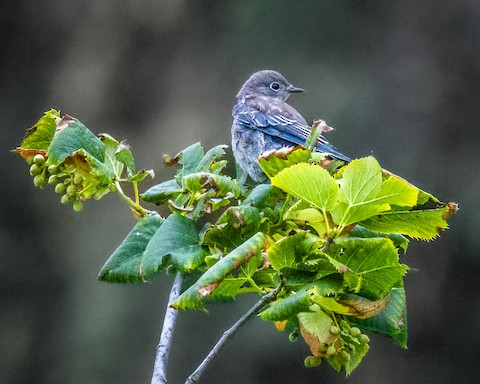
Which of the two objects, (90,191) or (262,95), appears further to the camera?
(262,95)

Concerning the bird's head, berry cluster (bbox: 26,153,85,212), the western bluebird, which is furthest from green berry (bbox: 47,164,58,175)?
the bird's head

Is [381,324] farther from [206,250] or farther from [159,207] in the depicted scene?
[159,207]

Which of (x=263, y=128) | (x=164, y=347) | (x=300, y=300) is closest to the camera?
(x=300, y=300)

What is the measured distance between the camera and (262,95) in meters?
5.18

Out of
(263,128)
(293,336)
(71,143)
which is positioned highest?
(71,143)

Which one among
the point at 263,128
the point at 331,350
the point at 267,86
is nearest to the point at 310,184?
the point at 331,350

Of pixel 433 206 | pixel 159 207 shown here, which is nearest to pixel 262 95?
pixel 159 207

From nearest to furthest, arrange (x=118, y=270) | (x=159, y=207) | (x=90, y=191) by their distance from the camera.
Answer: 1. (x=118, y=270)
2. (x=90, y=191)
3. (x=159, y=207)

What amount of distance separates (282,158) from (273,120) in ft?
10.2

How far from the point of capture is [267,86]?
5.28m

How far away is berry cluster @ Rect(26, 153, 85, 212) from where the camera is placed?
175 centimetres

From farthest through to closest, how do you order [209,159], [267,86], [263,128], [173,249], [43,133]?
[267,86] → [263,128] → [209,159] → [43,133] → [173,249]

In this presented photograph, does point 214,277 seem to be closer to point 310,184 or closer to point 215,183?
point 310,184

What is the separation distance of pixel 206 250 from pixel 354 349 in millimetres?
347
